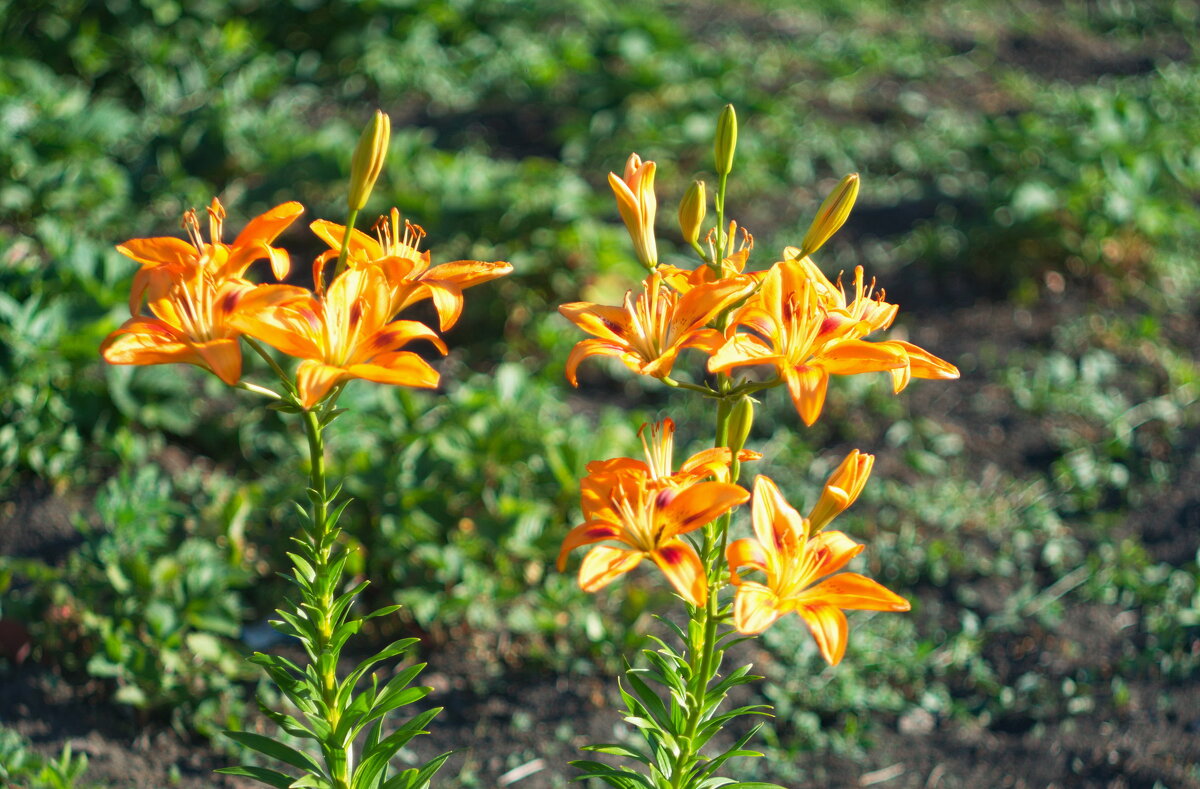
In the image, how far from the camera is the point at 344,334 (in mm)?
1465

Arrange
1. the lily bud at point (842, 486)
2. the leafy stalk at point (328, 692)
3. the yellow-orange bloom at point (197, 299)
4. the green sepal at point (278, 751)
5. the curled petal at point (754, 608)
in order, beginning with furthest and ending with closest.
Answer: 1. the green sepal at point (278, 751)
2. the leafy stalk at point (328, 692)
3. the lily bud at point (842, 486)
4. the yellow-orange bloom at point (197, 299)
5. the curled petal at point (754, 608)

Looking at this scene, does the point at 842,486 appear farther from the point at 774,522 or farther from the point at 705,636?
the point at 705,636

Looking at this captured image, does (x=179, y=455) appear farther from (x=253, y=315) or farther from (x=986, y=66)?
(x=986, y=66)

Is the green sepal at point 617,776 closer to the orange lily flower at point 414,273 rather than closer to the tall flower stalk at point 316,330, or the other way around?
the tall flower stalk at point 316,330

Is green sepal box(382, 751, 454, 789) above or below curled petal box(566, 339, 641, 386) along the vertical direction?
below

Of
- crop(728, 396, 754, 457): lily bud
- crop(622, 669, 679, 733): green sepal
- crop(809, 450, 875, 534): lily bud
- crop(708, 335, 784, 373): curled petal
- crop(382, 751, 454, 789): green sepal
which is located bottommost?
crop(382, 751, 454, 789): green sepal

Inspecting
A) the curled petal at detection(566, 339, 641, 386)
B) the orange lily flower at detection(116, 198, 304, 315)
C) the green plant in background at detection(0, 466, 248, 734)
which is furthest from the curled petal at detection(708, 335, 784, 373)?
the green plant in background at detection(0, 466, 248, 734)

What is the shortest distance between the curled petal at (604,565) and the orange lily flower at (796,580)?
13cm

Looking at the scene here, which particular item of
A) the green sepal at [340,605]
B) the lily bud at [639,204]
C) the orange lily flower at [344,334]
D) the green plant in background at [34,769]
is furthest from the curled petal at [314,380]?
the green plant in background at [34,769]

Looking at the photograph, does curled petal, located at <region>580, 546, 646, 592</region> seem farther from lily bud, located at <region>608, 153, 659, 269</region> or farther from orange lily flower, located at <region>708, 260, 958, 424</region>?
lily bud, located at <region>608, 153, 659, 269</region>

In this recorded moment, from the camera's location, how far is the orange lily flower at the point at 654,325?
1.44 meters

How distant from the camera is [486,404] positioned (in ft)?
9.96

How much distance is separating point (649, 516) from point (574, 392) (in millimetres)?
2463

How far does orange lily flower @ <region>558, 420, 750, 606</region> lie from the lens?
1.38 m
